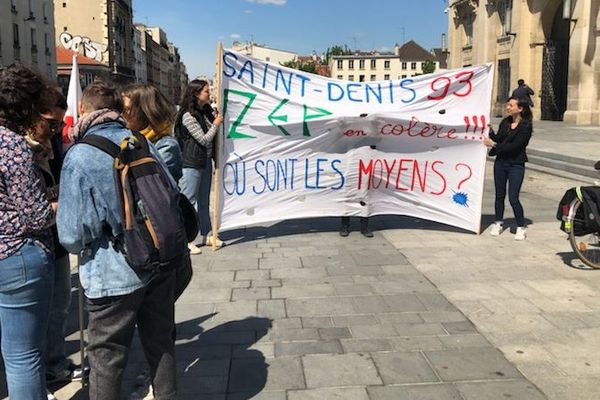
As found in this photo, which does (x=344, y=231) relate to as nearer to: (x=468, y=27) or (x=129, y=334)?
(x=129, y=334)

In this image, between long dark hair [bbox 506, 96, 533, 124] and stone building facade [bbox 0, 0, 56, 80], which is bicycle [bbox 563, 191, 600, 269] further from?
stone building facade [bbox 0, 0, 56, 80]

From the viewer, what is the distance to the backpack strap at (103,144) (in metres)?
2.52

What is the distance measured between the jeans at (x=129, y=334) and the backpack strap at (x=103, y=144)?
598mm

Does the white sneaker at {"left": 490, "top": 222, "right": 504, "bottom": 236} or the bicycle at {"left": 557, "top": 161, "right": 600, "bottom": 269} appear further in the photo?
the white sneaker at {"left": 490, "top": 222, "right": 504, "bottom": 236}

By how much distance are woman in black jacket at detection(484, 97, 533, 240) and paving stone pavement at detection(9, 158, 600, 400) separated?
1.76ft

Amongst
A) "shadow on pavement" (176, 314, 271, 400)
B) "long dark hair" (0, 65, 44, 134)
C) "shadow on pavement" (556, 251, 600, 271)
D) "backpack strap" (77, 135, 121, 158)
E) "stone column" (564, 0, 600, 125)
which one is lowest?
"shadow on pavement" (176, 314, 271, 400)

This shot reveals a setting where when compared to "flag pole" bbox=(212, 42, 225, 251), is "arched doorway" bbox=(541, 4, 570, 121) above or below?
above

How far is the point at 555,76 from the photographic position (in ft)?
95.2

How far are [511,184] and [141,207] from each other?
5629 mm

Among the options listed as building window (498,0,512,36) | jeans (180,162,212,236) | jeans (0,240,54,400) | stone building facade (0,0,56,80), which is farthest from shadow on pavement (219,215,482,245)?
stone building facade (0,0,56,80)

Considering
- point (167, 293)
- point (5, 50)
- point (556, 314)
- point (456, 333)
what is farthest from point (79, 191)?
point (5, 50)

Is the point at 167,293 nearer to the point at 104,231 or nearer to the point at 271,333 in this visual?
the point at 104,231

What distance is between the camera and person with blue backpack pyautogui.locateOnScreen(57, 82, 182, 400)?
2484mm

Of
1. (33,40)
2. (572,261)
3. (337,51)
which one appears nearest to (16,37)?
(33,40)
